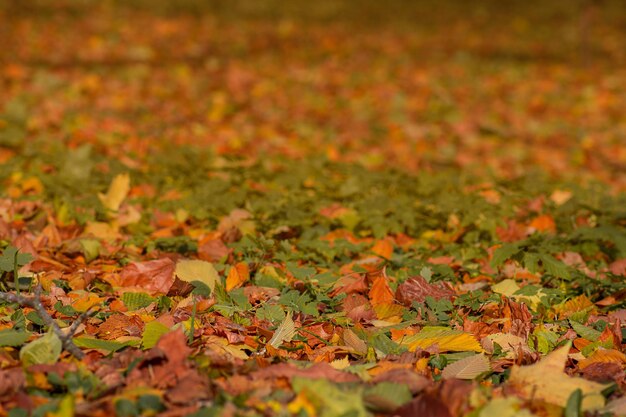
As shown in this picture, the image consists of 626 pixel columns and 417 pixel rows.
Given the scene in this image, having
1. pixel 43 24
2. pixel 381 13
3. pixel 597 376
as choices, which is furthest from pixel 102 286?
pixel 381 13

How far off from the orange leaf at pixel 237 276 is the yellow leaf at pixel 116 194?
3.73 feet

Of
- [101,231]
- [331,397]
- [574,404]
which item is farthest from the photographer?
[101,231]

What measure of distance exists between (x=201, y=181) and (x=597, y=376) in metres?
2.94

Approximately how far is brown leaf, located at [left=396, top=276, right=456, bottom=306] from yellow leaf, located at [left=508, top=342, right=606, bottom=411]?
2.51 feet

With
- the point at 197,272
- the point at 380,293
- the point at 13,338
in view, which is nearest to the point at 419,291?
the point at 380,293

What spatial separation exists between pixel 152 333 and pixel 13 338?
0.42 m

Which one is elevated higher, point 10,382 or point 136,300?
point 10,382

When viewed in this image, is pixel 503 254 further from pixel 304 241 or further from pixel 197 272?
pixel 197 272

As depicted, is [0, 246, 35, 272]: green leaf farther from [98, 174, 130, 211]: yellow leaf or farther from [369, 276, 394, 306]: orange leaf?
[369, 276, 394, 306]: orange leaf

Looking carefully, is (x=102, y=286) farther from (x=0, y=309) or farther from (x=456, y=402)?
(x=456, y=402)

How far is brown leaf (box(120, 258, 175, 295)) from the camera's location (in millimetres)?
3123

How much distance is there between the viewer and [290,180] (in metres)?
4.95

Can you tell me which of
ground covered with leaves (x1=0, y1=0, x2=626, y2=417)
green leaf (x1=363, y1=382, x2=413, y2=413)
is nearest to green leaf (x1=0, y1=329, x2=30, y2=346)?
ground covered with leaves (x1=0, y1=0, x2=626, y2=417)

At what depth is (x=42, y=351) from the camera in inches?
90.2
